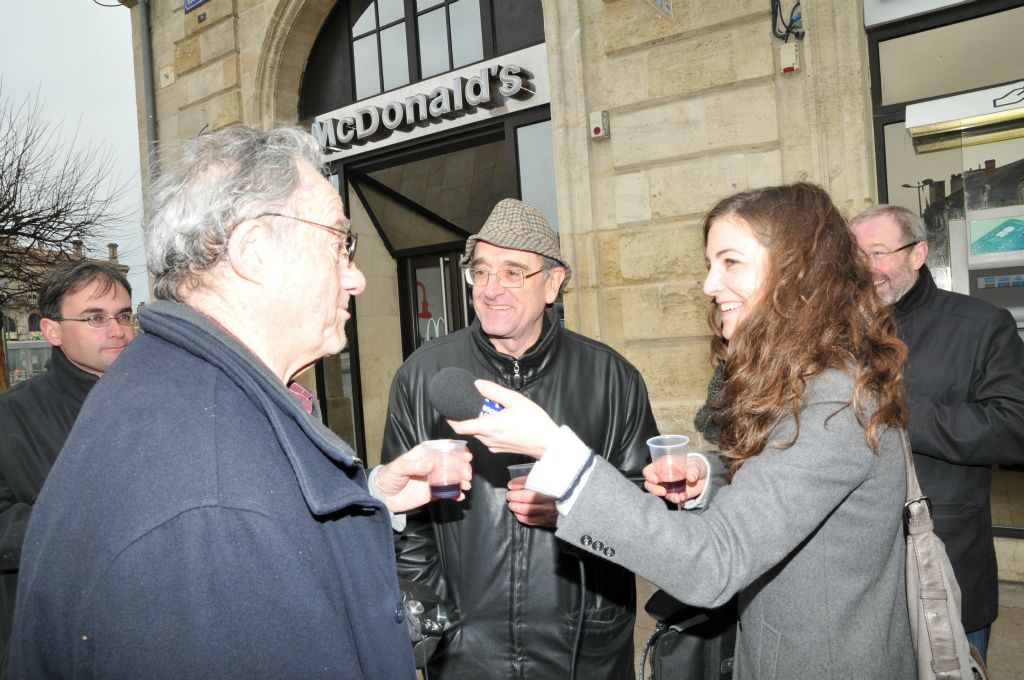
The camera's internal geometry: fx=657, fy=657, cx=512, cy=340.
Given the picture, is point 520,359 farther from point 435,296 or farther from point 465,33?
point 435,296

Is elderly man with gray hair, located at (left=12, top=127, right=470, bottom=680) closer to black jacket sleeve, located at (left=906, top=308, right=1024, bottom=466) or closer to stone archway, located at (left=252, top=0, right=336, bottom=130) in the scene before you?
black jacket sleeve, located at (left=906, top=308, right=1024, bottom=466)

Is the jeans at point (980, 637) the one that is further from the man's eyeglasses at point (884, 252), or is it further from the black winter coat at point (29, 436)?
the black winter coat at point (29, 436)

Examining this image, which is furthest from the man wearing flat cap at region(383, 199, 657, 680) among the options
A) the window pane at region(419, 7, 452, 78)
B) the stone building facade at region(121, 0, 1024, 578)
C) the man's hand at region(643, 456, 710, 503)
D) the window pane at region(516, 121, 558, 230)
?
the window pane at region(419, 7, 452, 78)

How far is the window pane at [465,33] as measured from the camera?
272 inches

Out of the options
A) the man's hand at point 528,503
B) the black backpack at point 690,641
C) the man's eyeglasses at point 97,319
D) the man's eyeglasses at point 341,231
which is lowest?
the black backpack at point 690,641

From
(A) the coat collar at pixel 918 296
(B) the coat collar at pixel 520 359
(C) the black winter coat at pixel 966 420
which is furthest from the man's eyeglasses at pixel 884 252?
(B) the coat collar at pixel 520 359

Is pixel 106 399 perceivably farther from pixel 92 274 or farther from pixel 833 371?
pixel 92 274

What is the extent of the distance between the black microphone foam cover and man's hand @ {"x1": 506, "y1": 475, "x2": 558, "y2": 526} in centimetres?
41

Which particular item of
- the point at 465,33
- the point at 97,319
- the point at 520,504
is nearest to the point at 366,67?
the point at 465,33

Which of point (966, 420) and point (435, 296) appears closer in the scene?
point (966, 420)

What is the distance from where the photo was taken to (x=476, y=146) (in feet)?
23.8

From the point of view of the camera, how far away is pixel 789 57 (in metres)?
4.64

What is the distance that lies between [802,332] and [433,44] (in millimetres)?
6787

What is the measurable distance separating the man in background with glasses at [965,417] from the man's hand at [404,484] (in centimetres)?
194
